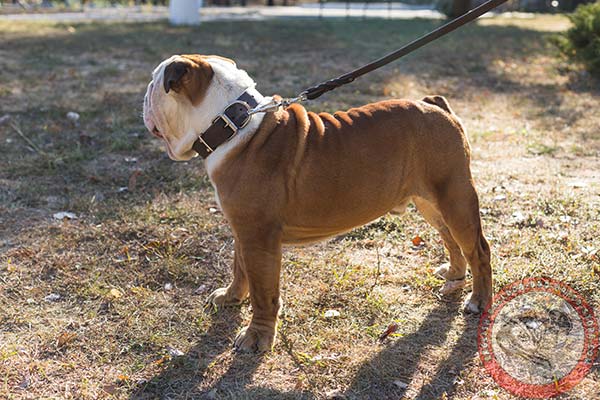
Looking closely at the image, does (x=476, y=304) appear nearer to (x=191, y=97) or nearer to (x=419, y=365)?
(x=419, y=365)

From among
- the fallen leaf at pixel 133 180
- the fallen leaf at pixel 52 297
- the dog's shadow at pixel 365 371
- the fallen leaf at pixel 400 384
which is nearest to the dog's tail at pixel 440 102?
the dog's shadow at pixel 365 371

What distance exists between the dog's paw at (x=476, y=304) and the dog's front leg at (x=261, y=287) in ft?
4.17

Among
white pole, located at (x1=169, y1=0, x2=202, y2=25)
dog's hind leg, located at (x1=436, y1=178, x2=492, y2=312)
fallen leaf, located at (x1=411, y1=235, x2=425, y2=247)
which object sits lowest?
white pole, located at (x1=169, y1=0, x2=202, y2=25)

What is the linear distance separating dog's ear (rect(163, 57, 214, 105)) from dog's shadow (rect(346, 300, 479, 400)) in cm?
182

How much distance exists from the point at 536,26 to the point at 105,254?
16.3 m

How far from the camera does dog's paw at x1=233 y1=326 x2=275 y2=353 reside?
377 cm

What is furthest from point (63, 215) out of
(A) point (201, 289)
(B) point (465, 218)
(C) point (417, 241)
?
(B) point (465, 218)

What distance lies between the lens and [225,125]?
3512mm

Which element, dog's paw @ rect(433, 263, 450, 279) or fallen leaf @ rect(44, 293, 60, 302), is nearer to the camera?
fallen leaf @ rect(44, 293, 60, 302)

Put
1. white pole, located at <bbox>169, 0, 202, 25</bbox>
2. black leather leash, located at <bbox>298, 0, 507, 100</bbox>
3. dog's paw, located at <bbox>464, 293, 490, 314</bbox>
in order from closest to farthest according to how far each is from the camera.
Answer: black leather leash, located at <bbox>298, 0, 507, 100</bbox> → dog's paw, located at <bbox>464, 293, 490, 314</bbox> → white pole, located at <bbox>169, 0, 202, 25</bbox>

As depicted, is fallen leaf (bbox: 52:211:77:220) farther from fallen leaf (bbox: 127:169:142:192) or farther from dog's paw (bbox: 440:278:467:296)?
dog's paw (bbox: 440:278:467:296)

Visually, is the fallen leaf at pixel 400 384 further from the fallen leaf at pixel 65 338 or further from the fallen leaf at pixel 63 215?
the fallen leaf at pixel 63 215

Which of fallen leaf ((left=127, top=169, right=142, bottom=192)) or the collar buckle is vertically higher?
the collar buckle

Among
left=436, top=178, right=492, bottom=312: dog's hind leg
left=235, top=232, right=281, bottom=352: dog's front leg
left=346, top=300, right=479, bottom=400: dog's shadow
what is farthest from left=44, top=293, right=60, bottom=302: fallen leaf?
left=436, top=178, right=492, bottom=312: dog's hind leg
